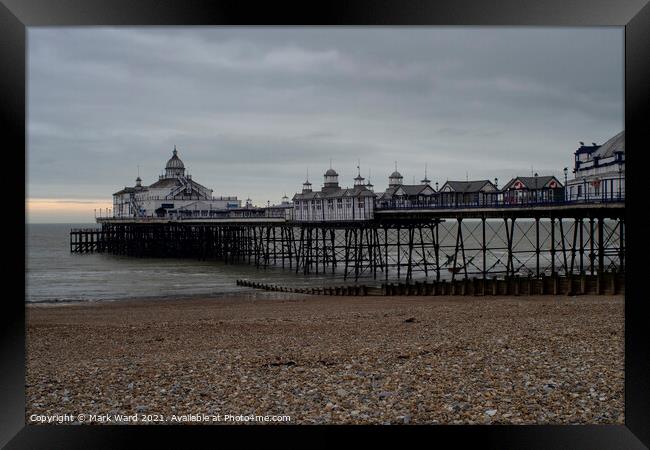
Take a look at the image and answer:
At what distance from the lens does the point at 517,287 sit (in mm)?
21828

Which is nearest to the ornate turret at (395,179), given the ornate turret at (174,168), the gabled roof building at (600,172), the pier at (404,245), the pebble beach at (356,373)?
the pier at (404,245)

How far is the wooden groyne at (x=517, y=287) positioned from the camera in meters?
19.6

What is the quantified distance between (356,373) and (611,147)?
2238cm

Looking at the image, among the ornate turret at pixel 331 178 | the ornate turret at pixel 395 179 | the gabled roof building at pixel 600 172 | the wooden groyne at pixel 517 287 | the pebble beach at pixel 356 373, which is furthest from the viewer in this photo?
the ornate turret at pixel 395 179

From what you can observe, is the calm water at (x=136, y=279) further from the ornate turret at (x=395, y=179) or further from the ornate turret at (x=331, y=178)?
the ornate turret at (x=395, y=179)

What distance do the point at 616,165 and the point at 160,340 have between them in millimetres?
19940

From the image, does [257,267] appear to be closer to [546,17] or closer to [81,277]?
[81,277]

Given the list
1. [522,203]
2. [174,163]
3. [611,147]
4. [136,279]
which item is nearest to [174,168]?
[174,163]

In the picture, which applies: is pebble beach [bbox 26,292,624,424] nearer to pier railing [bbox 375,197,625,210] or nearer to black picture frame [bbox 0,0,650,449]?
black picture frame [bbox 0,0,650,449]

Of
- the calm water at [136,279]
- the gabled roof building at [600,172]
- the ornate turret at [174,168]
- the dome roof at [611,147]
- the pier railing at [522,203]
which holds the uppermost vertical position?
the ornate turret at [174,168]

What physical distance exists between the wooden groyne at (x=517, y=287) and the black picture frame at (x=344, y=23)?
46.5 ft

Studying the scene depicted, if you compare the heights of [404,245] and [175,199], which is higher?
[175,199]

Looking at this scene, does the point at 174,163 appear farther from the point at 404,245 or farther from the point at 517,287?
the point at 517,287

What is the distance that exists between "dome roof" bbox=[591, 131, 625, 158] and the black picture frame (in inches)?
823
